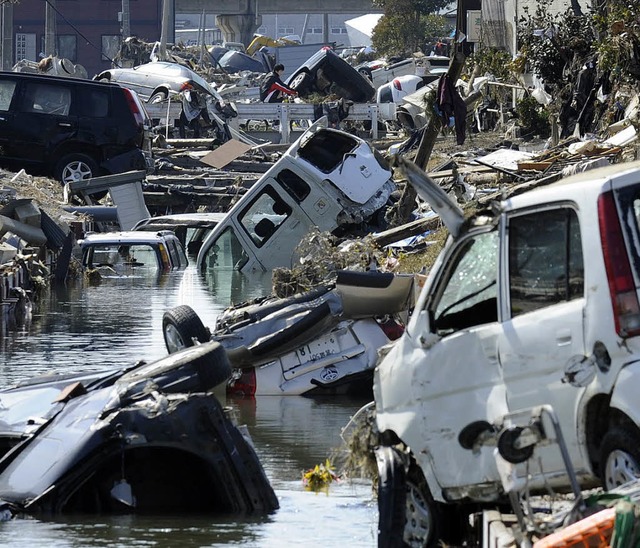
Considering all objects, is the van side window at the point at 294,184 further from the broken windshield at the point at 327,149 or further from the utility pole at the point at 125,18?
the utility pole at the point at 125,18

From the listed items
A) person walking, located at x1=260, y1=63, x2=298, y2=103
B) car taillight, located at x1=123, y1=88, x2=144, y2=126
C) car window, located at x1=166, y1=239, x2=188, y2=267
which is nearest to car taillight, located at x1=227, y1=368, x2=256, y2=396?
car window, located at x1=166, y1=239, x2=188, y2=267

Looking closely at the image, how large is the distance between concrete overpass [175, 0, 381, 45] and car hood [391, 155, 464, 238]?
103m

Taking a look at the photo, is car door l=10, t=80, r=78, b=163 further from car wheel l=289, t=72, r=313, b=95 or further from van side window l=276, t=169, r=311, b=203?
car wheel l=289, t=72, r=313, b=95

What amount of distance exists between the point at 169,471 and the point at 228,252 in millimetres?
18462

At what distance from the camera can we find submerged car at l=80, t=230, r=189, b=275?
2894 cm

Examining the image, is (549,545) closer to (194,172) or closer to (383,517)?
(383,517)

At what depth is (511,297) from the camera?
23.0 feet

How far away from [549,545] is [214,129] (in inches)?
1804

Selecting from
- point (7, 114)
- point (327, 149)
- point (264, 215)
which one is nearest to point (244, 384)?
point (327, 149)

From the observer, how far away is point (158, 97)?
54344mm

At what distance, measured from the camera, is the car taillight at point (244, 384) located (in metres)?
15.5

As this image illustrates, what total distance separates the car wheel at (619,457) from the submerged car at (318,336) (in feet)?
28.2

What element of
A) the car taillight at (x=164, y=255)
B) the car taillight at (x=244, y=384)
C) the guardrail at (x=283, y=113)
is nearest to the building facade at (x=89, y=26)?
the guardrail at (x=283, y=113)

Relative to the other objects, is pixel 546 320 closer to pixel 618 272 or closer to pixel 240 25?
pixel 618 272
